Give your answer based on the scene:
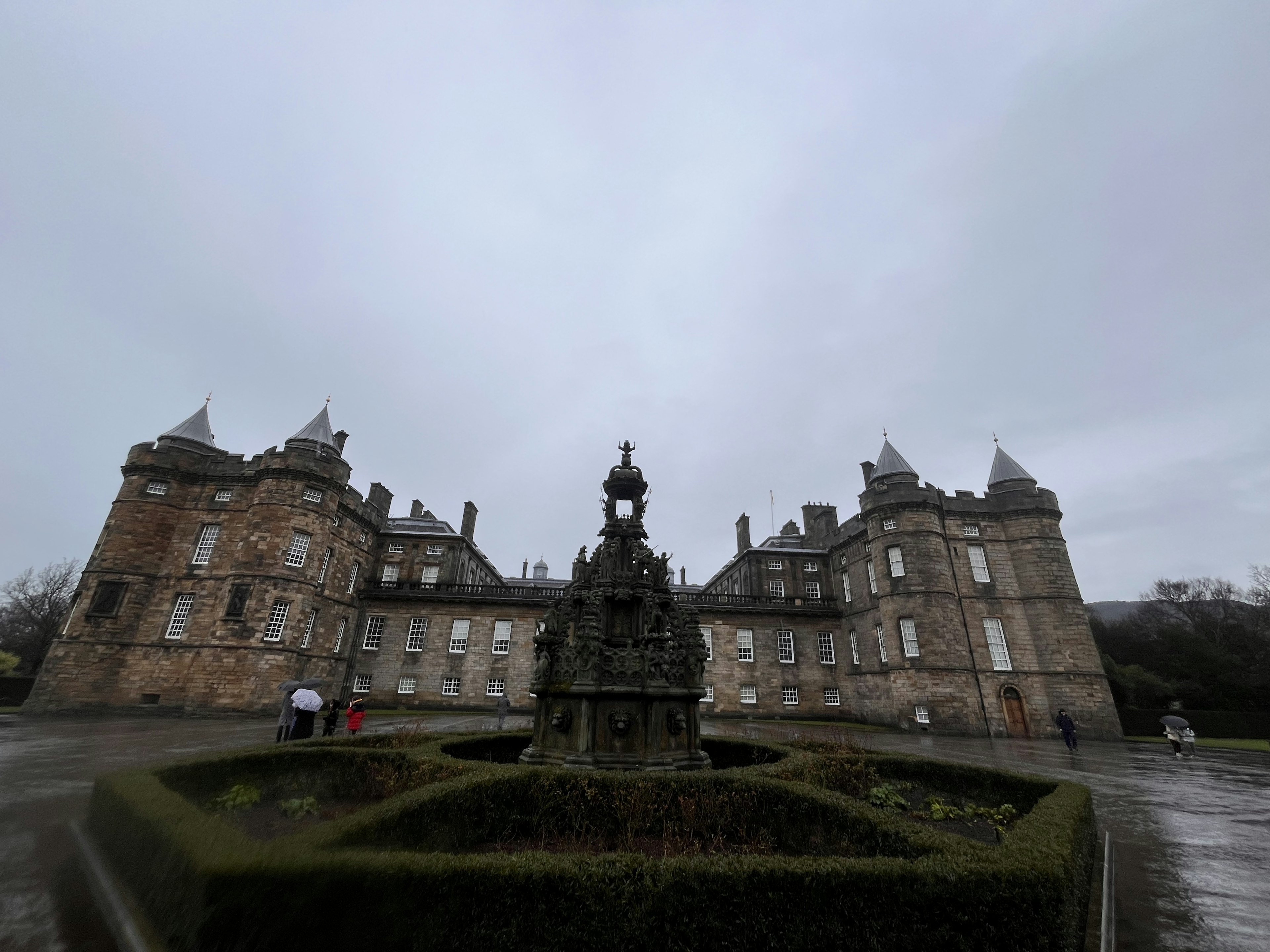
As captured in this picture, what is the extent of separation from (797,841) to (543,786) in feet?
12.1

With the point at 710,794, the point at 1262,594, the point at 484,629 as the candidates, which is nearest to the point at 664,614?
the point at 710,794

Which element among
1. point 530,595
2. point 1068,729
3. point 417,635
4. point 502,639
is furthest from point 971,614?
point 417,635

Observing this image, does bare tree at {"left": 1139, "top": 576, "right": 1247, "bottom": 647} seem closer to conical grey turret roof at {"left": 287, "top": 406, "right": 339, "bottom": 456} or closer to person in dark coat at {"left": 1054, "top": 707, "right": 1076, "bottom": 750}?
person in dark coat at {"left": 1054, "top": 707, "right": 1076, "bottom": 750}

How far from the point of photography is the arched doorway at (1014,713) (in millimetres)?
29469

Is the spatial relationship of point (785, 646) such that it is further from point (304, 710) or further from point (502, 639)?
point (304, 710)

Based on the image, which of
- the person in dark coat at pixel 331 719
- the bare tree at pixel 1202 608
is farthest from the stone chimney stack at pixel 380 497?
the bare tree at pixel 1202 608

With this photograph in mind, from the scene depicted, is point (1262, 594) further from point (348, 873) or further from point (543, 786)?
point (348, 873)

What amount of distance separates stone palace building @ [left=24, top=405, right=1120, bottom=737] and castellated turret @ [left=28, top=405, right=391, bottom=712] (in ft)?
0.33

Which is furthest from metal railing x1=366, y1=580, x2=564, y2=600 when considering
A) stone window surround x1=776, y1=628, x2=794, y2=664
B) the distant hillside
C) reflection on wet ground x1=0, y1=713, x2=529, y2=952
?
the distant hillside

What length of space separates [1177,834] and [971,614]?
2505 cm

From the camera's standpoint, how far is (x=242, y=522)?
30484 millimetres

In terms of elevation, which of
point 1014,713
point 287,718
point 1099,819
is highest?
point 1014,713

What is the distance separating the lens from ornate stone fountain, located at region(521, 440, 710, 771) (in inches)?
414

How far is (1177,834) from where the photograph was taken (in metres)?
9.12
